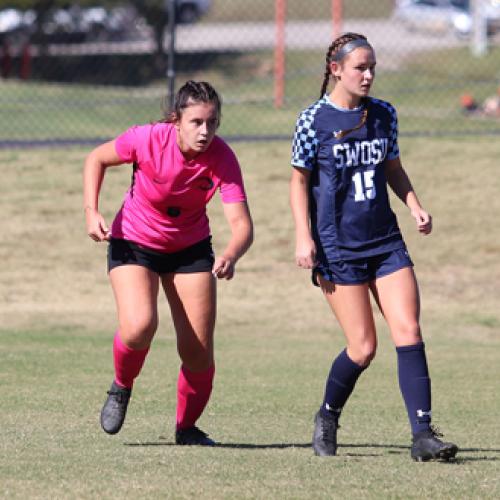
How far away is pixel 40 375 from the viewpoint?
33.0ft

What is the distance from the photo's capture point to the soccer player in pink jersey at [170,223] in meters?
6.72

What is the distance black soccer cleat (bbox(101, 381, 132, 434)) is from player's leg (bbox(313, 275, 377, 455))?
1.00 m

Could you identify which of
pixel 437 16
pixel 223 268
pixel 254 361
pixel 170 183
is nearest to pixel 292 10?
pixel 437 16

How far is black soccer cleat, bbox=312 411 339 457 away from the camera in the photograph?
6.93 metres

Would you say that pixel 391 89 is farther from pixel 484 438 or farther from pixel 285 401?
pixel 484 438

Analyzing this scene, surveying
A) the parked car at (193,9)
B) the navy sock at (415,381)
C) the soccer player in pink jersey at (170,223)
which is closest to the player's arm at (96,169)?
the soccer player in pink jersey at (170,223)

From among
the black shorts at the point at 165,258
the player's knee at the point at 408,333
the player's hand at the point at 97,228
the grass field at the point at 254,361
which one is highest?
the player's hand at the point at 97,228

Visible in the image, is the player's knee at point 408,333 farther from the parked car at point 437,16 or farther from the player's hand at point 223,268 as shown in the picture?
the parked car at point 437,16

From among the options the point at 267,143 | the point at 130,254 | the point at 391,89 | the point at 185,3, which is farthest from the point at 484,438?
the point at 185,3

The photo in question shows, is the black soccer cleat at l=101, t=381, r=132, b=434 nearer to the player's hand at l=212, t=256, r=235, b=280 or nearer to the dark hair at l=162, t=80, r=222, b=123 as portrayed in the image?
the player's hand at l=212, t=256, r=235, b=280

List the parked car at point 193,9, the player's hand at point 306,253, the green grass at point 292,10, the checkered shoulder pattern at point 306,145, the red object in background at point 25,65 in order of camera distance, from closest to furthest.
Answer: the player's hand at point 306,253 < the checkered shoulder pattern at point 306,145 < the red object in background at point 25,65 < the green grass at point 292,10 < the parked car at point 193,9

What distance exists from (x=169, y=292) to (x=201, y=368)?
18.5 inches

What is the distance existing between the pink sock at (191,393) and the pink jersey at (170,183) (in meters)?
0.74

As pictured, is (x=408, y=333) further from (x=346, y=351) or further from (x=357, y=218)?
(x=357, y=218)
